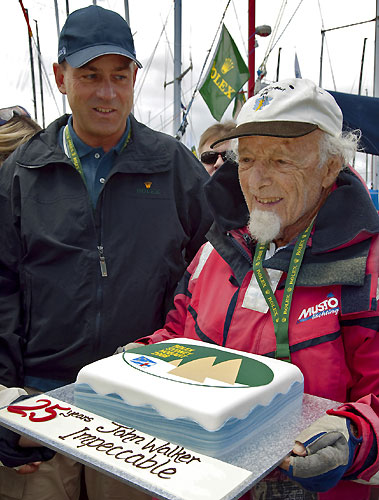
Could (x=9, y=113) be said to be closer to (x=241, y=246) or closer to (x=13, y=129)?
(x=13, y=129)

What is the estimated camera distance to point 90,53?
2.27m

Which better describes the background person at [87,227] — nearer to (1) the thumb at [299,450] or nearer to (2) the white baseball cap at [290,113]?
(2) the white baseball cap at [290,113]

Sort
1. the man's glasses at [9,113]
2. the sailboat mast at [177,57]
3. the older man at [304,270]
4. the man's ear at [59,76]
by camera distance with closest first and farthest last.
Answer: the older man at [304,270] → the man's ear at [59,76] → the man's glasses at [9,113] → the sailboat mast at [177,57]

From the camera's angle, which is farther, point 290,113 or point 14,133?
point 14,133

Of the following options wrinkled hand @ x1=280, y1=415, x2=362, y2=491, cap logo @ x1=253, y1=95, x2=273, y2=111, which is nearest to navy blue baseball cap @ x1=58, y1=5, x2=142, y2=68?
cap logo @ x1=253, y1=95, x2=273, y2=111

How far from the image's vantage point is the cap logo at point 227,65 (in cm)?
838

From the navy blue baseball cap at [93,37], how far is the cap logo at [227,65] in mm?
6268

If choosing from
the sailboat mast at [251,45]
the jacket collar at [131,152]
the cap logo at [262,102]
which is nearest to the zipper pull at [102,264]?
the jacket collar at [131,152]

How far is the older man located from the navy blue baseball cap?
84 cm

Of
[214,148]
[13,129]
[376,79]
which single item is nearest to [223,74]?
[214,148]

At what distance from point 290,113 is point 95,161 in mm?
1075

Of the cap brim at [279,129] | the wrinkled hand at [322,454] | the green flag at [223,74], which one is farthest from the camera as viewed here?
the green flag at [223,74]

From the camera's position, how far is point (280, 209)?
175 cm

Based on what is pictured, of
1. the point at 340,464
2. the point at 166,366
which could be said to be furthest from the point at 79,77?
the point at 340,464
